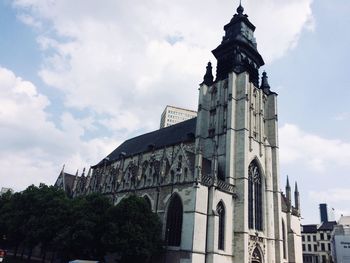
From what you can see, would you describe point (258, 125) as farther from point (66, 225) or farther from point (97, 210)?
point (66, 225)

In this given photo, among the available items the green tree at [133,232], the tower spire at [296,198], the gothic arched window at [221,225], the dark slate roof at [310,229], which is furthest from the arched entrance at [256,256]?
the dark slate roof at [310,229]

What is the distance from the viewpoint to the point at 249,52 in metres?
50.2

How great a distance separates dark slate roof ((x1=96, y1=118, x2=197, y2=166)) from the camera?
50.5 metres

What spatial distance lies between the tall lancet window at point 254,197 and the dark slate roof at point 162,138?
10290 millimetres

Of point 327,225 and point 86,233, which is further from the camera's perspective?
point 327,225

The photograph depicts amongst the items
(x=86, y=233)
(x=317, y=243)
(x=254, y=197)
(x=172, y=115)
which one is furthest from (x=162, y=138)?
(x=172, y=115)

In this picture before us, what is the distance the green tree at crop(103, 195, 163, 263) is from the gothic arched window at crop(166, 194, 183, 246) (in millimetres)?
1377

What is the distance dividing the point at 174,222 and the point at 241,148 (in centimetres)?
1333

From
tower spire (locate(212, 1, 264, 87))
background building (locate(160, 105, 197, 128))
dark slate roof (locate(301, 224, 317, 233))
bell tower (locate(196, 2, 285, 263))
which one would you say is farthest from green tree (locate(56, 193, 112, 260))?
background building (locate(160, 105, 197, 128))

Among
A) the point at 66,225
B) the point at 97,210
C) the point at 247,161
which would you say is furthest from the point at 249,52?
the point at 66,225

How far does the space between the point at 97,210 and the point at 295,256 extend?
30.2 meters

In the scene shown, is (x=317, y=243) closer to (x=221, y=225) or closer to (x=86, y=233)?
(x=221, y=225)

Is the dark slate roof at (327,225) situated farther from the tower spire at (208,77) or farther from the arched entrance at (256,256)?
the tower spire at (208,77)

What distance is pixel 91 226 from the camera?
33719 millimetres
